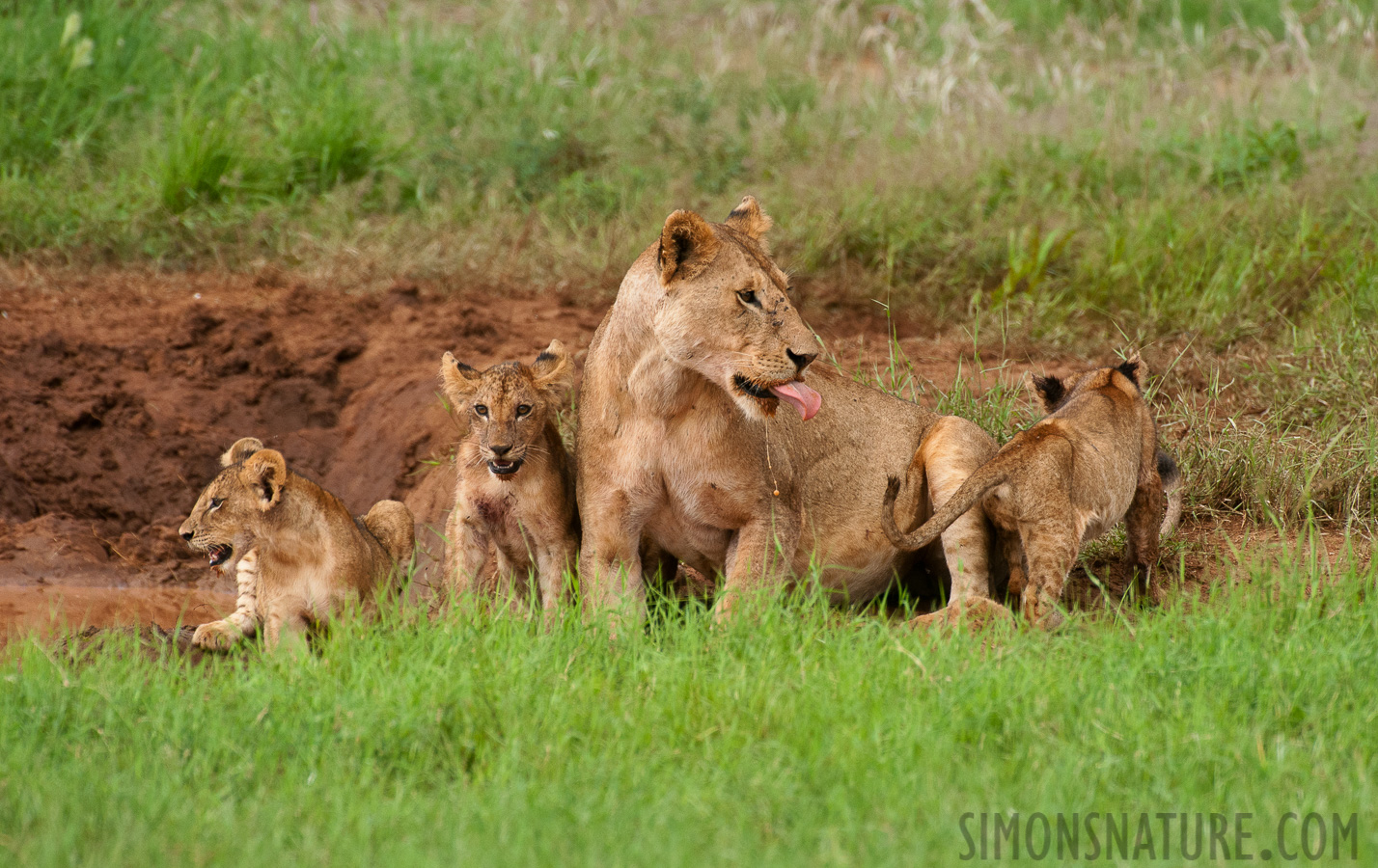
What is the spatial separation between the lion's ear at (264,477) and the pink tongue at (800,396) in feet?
5.92

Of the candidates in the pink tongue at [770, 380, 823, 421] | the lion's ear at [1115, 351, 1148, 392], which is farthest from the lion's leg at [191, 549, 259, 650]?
the lion's ear at [1115, 351, 1148, 392]

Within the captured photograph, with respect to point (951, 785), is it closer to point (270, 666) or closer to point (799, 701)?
point (799, 701)

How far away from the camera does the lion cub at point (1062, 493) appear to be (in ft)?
17.0

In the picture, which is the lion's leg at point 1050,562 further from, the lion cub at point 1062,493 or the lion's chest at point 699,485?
the lion's chest at point 699,485

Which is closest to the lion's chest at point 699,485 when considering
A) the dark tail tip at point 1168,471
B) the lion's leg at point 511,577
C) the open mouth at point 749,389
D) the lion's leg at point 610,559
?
the lion's leg at point 610,559

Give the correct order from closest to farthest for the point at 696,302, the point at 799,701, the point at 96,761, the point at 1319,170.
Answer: the point at 96,761
the point at 799,701
the point at 696,302
the point at 1319,170

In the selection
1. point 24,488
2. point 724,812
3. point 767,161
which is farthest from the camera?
point 767,161

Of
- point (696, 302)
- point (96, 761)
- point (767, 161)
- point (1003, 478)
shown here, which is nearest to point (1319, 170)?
point (767, 161)

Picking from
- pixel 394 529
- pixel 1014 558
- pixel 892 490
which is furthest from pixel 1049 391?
pixel 394 529

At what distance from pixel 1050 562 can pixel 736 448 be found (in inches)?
44.8

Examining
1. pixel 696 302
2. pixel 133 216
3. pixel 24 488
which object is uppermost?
pixel 696 302

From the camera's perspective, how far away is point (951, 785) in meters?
3.73

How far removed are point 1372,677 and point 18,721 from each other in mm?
3819

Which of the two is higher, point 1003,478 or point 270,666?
point 1003,478
